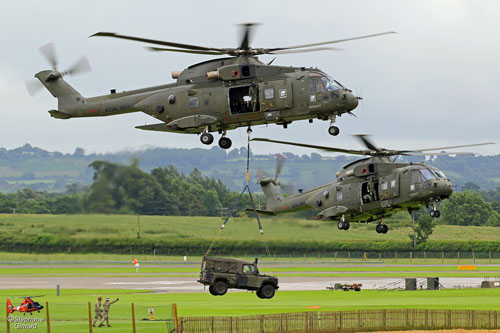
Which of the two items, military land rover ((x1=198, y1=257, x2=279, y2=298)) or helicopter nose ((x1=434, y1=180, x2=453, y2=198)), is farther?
helicopter nose ((x1=434, y1=180, x2=453, y2=198))

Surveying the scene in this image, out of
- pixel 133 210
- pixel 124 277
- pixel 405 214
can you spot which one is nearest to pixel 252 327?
pixel 133 210

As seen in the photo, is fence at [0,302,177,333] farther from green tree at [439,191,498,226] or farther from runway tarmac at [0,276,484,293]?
green tree at [439,191,498,226]

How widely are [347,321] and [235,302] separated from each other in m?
21.1

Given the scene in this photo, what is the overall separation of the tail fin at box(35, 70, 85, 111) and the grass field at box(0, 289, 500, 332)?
42.4 feet

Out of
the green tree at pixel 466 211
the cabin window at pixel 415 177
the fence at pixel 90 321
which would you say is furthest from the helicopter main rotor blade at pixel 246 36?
the green tree at pixel 466 211

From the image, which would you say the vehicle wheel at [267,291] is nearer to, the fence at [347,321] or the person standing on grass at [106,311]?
the fence at [347,321]

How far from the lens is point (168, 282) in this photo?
91.6 meters

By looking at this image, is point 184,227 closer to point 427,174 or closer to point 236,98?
point 427,174

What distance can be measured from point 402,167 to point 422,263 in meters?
65.7

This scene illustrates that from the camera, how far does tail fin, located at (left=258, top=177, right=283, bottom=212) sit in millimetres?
75125

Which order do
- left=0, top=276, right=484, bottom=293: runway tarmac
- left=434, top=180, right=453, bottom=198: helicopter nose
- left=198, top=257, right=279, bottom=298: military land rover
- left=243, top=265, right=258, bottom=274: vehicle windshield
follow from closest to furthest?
left=198, top=257, right=279, bottom=298: military land rover → left=243, top=265, right=258, bottom=274: vehicle windshield → left=434, top=180, right=453, bottom=198: helicopter nose → left=0, top=276, right=484, bottom=293: runway tarmac

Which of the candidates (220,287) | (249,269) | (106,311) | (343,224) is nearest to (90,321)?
(106,311)

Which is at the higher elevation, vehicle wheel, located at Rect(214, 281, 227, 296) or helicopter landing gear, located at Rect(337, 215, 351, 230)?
helicopter landing gear, located at Rect(337, 215, 351, 230)

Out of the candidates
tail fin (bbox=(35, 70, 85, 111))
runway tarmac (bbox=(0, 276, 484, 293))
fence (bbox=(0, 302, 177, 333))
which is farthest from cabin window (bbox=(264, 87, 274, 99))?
runway tarmac (bbox=(0, 276, 484, 293))
